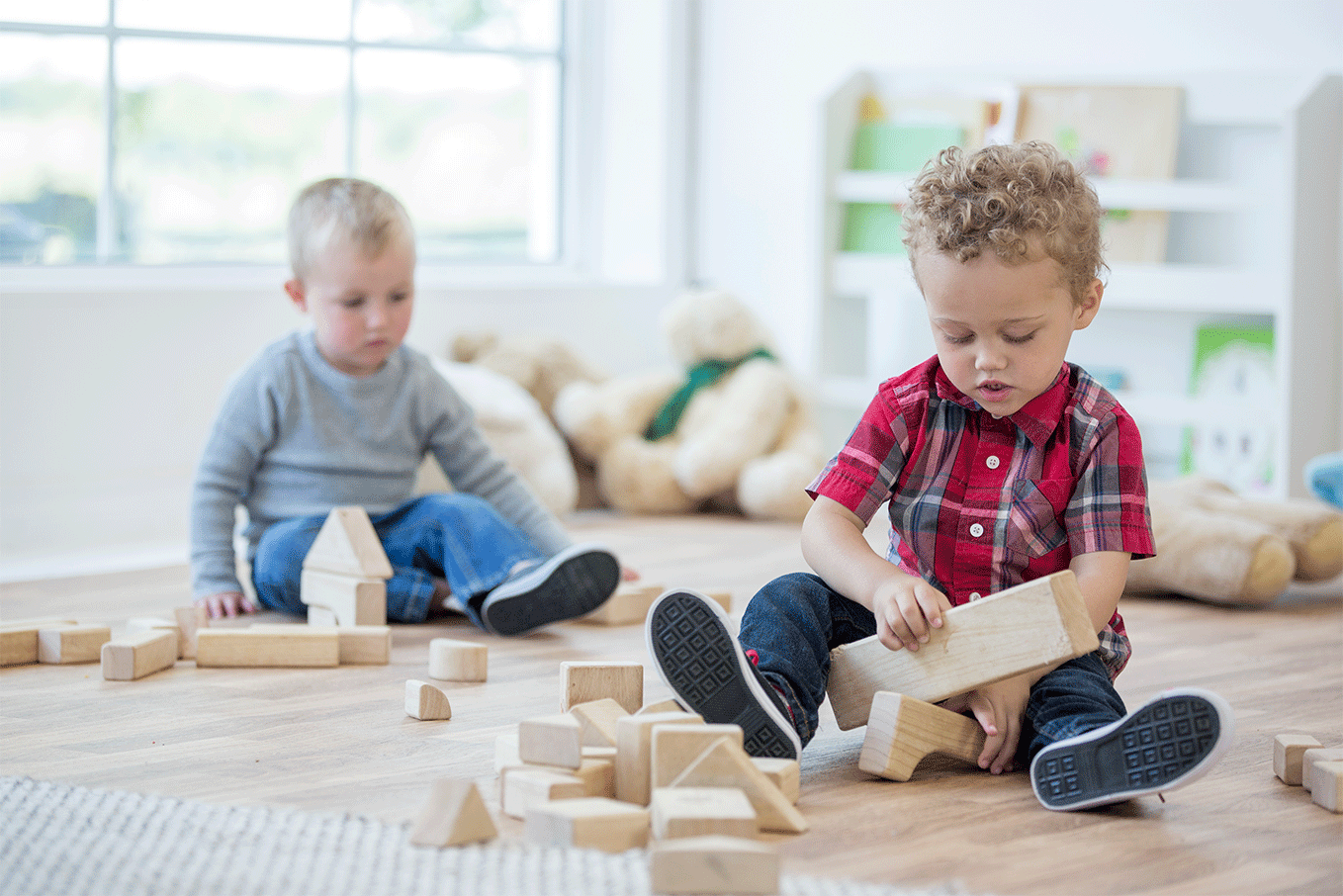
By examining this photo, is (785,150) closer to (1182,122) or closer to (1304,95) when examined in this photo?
(1182,122)

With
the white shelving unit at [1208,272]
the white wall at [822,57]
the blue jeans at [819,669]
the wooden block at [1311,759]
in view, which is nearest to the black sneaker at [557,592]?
the blue jeans at [819,669]

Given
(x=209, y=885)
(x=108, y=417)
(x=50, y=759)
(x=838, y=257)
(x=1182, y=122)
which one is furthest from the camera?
(x=838, y=257)

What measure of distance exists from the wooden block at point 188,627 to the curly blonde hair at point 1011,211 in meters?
0.86

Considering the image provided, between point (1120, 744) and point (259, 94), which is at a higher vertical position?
point (259, 94)

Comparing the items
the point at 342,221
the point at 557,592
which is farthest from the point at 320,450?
the point at 557,592

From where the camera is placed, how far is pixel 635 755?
980 millimetres

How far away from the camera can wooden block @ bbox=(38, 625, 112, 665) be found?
1.46m

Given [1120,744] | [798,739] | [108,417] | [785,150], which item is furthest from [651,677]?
[785,150]

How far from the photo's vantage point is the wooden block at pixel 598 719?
3.46ft

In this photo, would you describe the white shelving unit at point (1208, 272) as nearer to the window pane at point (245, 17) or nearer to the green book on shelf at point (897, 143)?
the green book on shelf at point (897, 143)

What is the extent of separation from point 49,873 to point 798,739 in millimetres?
512

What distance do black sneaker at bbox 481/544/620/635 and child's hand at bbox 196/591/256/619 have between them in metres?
0.32

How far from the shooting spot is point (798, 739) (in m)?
1.06

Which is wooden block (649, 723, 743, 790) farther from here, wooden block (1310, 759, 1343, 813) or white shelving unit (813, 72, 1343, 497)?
white shelving unit (813, 72, 1343, 497)
